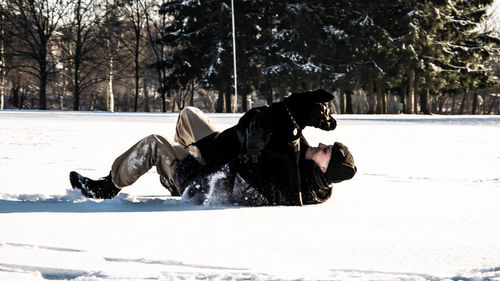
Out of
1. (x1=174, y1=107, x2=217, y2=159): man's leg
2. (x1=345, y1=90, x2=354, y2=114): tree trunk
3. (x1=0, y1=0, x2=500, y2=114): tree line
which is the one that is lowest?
(x1=174, y1=107, x2=217, y2=159): man's leg

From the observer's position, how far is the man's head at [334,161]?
3.51 m

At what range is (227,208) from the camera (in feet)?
12.5

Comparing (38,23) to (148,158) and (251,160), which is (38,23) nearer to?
(148,158)

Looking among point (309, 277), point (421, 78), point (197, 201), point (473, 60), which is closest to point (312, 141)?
point (197, 201)

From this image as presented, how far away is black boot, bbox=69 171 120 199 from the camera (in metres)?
4.04

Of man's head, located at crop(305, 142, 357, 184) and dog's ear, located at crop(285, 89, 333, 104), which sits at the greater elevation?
dog's ear, located at crop(285, 89, 333, 104)

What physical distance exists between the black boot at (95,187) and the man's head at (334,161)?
1450 mm

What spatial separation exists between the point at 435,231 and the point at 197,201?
158 centimetres

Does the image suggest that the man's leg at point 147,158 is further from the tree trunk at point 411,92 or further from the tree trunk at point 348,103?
the tree trunk at point 348,103

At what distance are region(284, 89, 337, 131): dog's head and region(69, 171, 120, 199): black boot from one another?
1.47 meters

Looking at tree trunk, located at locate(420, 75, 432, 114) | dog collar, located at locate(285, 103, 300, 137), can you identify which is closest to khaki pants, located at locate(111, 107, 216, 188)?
dog collar, located at locate(285, 103, 300, 137)

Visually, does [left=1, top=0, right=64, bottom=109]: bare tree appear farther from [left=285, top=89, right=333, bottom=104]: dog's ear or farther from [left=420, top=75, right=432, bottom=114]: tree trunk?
[left=285, top=89, right=333, bottom=104]: dog's ear

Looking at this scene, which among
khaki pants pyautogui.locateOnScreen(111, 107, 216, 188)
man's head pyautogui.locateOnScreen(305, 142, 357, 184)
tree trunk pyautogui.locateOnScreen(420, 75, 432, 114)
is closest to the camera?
man's head pyautogui.locateOnScreen(305, 142, 357, 184)

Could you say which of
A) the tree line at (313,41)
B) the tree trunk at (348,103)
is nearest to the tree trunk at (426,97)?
the tree line at (313,41)
